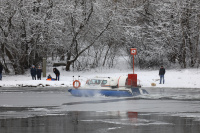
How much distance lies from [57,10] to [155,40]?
1218 cm

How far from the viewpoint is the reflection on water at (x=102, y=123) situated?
12.2m

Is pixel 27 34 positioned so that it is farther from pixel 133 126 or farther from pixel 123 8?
A: pixel 133 126

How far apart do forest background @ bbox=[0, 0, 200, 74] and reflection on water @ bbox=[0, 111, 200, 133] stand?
98.3 feet

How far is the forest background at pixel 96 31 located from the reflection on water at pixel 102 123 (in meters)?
30.0

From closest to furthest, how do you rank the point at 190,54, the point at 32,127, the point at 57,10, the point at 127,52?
the point at 32,127 → the point at 57,10 → the point at 190,54 → the point at 127,52

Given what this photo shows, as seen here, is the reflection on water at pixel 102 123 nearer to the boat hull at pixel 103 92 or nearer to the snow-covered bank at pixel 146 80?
the boat hull at pixel 103 92

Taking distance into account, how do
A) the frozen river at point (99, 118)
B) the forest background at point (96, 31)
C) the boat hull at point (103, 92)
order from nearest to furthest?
the frozen river at point (99, 118) → the boat hull at point (103, 92) → the forest background at point (96, 31)

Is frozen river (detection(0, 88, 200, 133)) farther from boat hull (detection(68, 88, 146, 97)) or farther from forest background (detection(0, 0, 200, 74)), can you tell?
forest background (detection(0, 0, 200, 74))

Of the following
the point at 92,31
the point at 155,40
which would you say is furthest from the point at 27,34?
the point at 155,40

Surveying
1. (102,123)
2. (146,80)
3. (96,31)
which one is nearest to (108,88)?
(102,123)

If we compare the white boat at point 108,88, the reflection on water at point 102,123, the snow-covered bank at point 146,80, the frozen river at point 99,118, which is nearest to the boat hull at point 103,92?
the white boat at point 108,88

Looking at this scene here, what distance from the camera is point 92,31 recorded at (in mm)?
50688

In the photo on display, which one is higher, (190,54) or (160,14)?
(160,14)

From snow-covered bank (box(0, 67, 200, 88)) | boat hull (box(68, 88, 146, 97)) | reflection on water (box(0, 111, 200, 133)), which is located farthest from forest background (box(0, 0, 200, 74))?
reflection on water (box(0, 111, 200, 133))
